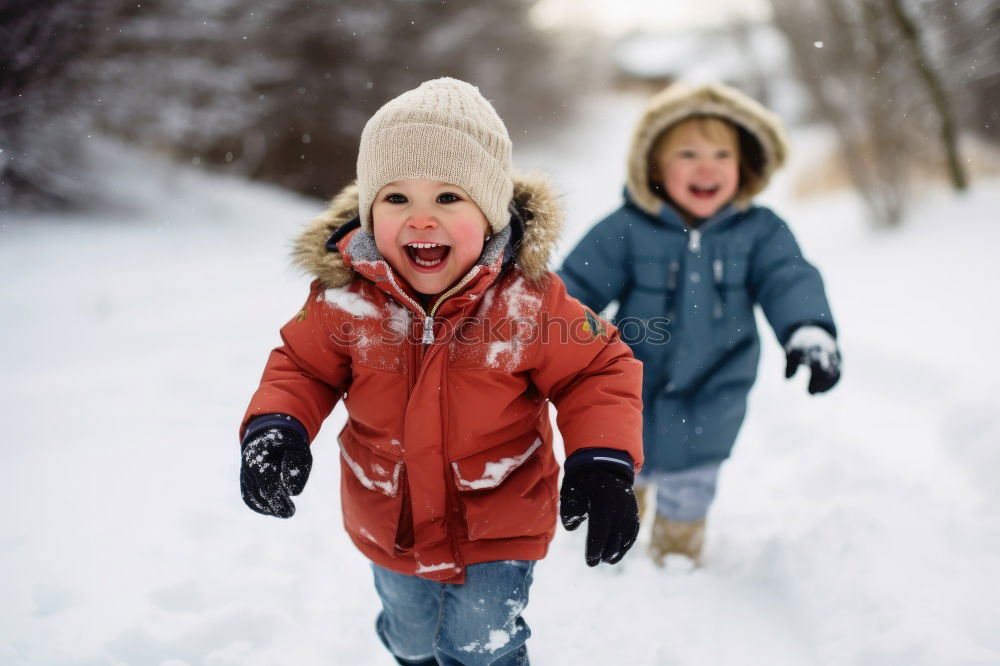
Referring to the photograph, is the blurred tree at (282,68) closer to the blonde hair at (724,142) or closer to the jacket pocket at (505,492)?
the blonde hair at (724,142)

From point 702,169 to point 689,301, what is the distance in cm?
48

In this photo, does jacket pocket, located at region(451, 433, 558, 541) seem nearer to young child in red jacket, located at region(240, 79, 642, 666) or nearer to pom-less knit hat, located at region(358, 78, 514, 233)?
young child in red jacket, located at region(240, 79, 642, 666)

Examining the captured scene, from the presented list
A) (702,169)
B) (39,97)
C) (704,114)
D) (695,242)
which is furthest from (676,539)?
(39,97)

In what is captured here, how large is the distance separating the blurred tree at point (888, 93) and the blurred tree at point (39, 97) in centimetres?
780

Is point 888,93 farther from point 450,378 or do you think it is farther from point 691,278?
point 450,378

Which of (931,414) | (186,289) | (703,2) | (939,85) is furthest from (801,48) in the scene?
(703,2)

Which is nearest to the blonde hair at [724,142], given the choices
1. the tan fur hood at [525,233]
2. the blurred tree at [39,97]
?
the tan fur hood at [525,233]

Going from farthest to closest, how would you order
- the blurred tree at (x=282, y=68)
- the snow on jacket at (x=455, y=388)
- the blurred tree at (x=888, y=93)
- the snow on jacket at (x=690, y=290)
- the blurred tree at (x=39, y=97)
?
the blurred tree at (x=282, y=68), the blurred tree at (x=888, y=93), the blurred tree at (x=39, y=97), the snow on jacket at (x=690, y=290), the snow on jacket at (x=455, y=388)

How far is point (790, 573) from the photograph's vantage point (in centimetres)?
253

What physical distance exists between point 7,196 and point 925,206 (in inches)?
371

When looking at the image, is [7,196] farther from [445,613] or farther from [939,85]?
[939,85]

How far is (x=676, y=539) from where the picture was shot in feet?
8.69

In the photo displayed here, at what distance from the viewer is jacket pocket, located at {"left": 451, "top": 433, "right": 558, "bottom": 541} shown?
1.67 metres

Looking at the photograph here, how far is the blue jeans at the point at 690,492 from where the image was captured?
259 centimetres
